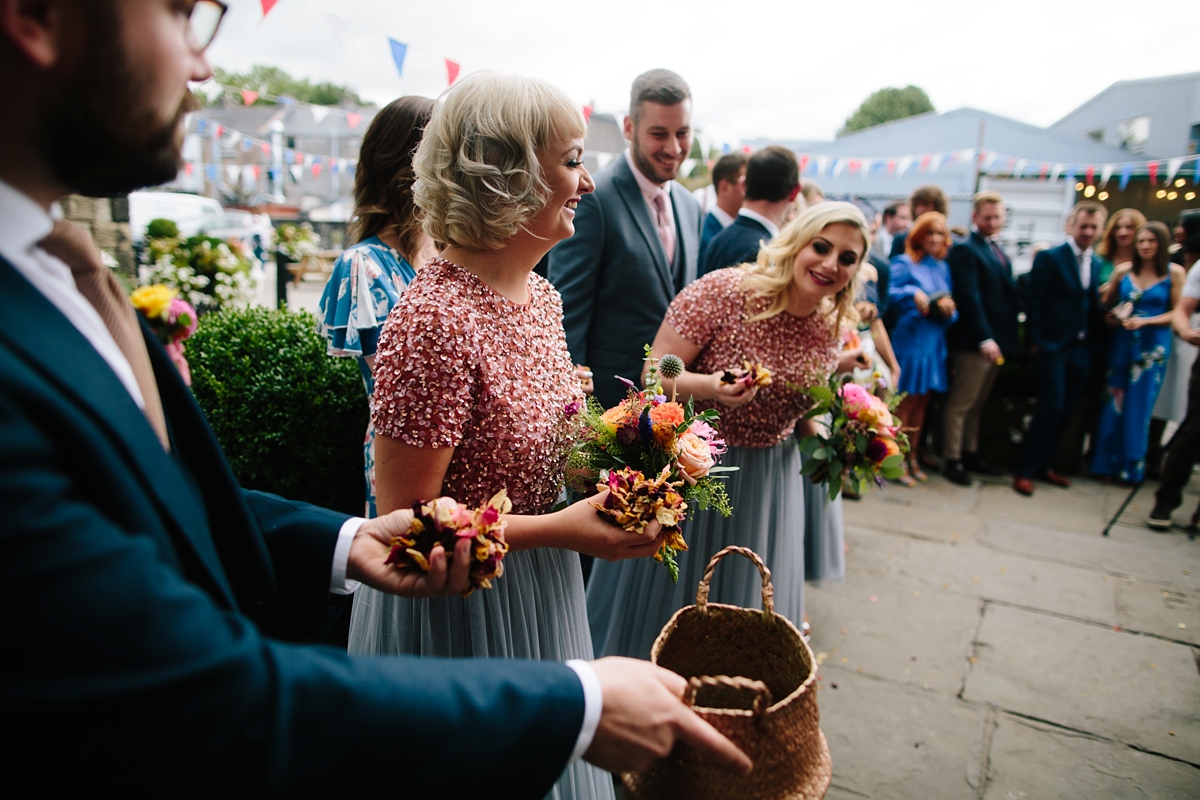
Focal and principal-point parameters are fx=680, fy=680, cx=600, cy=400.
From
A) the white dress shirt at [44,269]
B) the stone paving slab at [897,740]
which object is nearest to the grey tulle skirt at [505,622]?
the white dress shirt at [44,269]

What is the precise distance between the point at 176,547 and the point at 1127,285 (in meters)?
7.23

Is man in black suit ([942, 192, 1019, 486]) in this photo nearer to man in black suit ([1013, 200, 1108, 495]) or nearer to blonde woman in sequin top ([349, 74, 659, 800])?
man in black suit ([1013, 200, 1108, 495])

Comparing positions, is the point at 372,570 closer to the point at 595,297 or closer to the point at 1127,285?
the point at 595,297

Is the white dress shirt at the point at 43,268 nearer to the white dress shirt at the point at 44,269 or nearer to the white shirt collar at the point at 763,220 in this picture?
the white dress shirt at the point at 44,269

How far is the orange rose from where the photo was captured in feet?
5.02

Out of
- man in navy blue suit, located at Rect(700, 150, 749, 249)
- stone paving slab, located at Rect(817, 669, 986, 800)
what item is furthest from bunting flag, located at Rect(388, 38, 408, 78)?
stone paving slab, located at Rect(817, 669, 986, 800)

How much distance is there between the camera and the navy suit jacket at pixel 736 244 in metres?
3.52

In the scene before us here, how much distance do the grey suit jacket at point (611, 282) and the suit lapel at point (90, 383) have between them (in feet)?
7.99

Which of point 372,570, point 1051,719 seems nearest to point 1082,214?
point 1051,719

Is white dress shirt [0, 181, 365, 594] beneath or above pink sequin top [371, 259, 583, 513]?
above

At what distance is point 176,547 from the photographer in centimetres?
77

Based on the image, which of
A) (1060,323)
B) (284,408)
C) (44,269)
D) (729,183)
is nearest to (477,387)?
(44,269)

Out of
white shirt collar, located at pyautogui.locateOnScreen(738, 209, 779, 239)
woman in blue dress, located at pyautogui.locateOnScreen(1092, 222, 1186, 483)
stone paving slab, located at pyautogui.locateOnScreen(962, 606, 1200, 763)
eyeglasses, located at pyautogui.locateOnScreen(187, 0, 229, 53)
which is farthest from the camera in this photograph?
woman in blue dress, located at pyautogui.locateOnScreen(1092, 222, 1186, 483)

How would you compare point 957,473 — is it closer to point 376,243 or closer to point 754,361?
point 754,361
